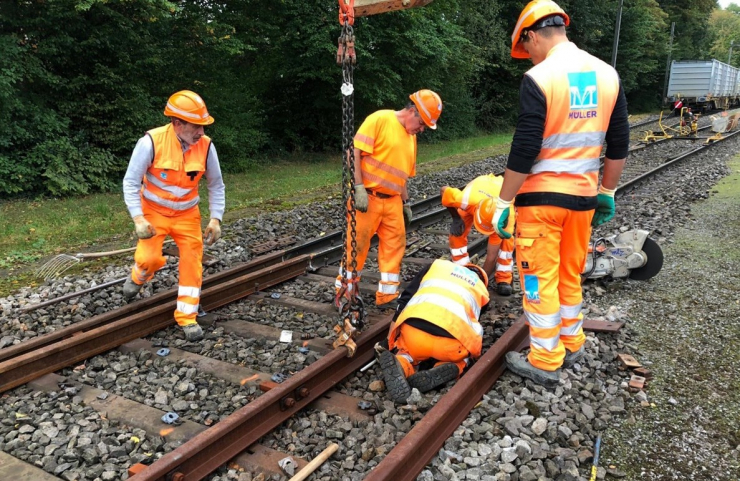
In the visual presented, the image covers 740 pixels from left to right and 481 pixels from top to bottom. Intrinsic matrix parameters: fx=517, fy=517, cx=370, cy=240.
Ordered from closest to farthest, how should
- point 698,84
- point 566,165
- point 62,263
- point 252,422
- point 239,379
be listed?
point 252,422 → point 566,165 → point 239,379 → point 62,263 → point 698,84

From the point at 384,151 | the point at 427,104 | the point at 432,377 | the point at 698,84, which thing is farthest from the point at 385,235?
the point at 698,84

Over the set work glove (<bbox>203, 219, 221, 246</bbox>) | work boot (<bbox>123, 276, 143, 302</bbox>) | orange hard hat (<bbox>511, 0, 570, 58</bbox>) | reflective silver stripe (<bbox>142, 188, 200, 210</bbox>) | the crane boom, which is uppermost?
the crane boom

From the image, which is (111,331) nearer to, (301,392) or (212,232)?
(212,232)

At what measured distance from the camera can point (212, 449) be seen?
295cm

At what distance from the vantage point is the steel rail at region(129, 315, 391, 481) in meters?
2.74

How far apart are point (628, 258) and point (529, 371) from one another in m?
2.60

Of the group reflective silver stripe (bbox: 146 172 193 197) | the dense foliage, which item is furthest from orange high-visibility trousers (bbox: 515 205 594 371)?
the dense foliage

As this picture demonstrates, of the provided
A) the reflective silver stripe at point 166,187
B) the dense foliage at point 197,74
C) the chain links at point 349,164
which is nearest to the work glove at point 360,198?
the chain links at point 349,164

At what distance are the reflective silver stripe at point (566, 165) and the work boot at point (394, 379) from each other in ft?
5.43

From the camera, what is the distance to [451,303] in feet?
12.2

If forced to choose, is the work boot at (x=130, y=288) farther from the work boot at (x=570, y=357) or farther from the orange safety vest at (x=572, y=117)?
the work boot at (x=570, y=357)

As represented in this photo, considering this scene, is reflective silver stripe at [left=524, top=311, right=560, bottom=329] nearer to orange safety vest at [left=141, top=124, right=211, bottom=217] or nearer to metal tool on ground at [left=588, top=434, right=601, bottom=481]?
metal tool on ground at [left=588, top=434, right=601, bottom=481]

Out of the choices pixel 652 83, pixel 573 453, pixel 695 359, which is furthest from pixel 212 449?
pixel 652 83

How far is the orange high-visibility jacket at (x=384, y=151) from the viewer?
481 centimetres
